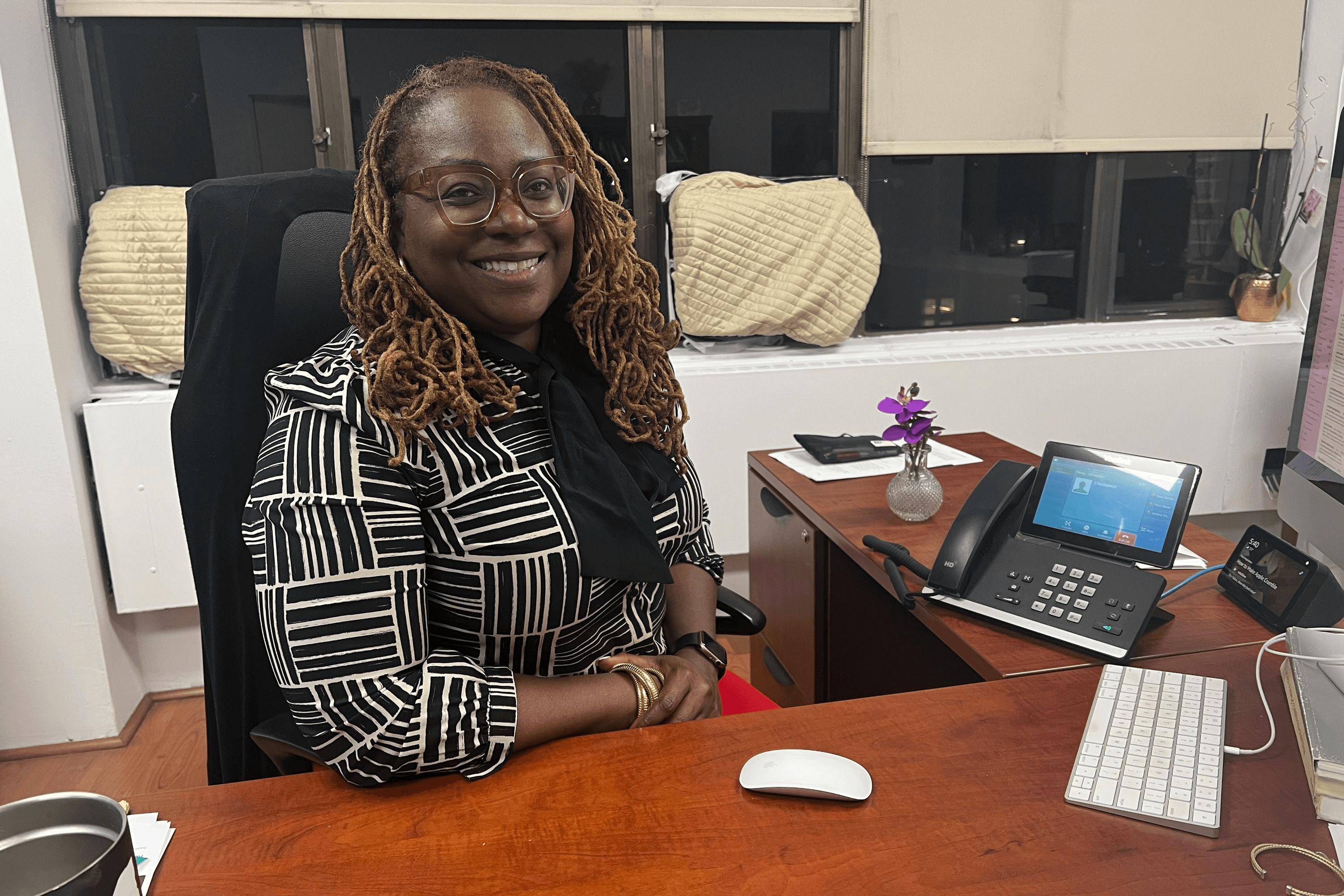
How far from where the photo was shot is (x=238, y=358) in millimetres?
1150

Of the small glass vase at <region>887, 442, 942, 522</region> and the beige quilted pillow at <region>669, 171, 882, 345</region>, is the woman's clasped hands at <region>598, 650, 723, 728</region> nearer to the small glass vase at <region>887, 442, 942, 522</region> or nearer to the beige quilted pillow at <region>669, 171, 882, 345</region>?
the small glass vase at <region>887, 442, 942, 522</region>

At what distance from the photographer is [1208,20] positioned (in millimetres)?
2951

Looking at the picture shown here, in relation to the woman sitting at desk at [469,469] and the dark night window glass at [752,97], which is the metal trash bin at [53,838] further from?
the dark night window glass at [752,97]

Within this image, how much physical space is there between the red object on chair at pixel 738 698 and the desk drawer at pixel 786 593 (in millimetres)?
324

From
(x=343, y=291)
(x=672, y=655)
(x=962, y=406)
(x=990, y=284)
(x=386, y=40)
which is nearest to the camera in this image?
(x=343, y=291)

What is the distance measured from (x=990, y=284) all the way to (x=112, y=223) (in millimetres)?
2713

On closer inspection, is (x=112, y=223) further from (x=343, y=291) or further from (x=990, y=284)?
(x=990, y=284)

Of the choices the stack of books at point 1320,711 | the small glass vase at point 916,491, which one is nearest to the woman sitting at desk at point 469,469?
the small glass vase at point 916,491

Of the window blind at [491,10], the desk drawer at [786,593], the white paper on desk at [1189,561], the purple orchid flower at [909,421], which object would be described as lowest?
the desk drawer at [786,593]

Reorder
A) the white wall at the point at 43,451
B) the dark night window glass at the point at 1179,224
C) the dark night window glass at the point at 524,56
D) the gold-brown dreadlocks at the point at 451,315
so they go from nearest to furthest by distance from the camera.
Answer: the gold-brown dreadlocks at the point at 451,315 → the white wall at the point at 43,451 → the dark night window glass at the point at 524,56 → the dark night window glass at the point at 1179,224

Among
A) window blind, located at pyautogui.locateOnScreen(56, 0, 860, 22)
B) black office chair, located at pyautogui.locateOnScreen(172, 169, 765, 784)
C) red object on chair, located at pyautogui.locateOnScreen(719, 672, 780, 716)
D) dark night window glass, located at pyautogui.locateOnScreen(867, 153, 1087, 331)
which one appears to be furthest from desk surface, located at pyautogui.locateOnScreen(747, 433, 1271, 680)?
window blind, located at pyautogui.locateOnScreen(56, 0, 860, 22)

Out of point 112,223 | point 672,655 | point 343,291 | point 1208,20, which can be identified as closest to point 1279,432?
point 1208,20

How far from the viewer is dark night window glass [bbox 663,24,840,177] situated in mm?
2838

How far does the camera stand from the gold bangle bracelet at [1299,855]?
0.72 m
